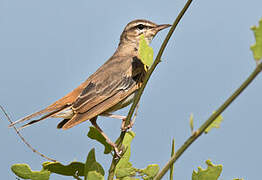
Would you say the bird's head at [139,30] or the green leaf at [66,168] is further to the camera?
the bird's head at [139,30]

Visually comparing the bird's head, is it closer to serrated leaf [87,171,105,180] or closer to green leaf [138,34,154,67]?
green leaf [138,34,154,67]

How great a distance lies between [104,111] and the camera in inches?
179

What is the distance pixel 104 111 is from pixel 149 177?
2267 mm

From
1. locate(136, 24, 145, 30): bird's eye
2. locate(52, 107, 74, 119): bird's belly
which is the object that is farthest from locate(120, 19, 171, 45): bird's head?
locate(52, 107, 74, 119): bird's belly

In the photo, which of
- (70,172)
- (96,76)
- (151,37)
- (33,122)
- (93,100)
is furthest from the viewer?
→ (151,37)

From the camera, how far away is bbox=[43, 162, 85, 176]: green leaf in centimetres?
251

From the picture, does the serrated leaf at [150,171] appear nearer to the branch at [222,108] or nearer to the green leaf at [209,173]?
the green leaf at [209,173]

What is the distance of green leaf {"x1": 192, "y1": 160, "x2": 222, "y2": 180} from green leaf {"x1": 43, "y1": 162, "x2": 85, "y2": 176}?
77 centimetres

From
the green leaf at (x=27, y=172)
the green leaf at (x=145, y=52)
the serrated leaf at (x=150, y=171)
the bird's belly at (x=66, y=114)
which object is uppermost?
the bird's belly at (x=66, y=114)

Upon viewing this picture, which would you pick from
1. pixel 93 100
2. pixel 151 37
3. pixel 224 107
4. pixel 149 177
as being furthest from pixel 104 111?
pixel 224 107

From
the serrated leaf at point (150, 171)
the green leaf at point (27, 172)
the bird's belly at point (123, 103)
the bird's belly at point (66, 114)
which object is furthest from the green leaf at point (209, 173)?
the bird's belly at point (123, 103)

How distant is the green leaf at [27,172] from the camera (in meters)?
2.39

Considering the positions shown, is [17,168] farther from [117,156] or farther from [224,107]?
[224,107]

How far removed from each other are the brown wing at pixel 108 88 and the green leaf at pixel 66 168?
55.3 inches
